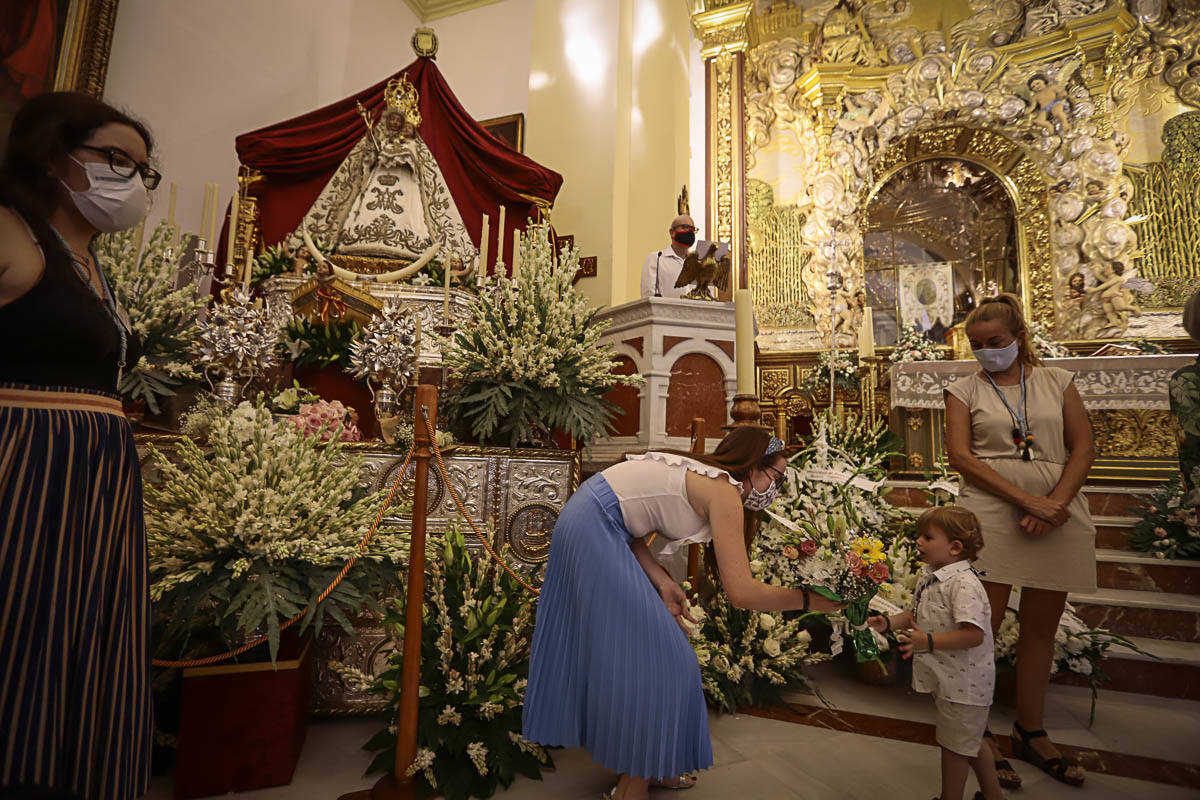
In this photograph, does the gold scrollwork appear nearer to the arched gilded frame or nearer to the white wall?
the arched gilded frame

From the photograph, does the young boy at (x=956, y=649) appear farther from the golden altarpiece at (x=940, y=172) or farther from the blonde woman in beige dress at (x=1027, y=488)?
the golden altarpiece at (x=940, y=172)

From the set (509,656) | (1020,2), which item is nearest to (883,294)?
(1020,2)

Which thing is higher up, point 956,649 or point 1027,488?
point 1027,488

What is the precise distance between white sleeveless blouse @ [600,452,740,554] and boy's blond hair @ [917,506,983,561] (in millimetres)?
785

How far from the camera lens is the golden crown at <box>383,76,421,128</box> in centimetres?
579

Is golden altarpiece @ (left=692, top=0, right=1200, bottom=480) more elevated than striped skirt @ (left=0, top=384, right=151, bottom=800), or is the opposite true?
golden altarpiece @ (left=692, top=0, right=1200, bottom=480)

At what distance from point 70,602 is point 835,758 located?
269 cm

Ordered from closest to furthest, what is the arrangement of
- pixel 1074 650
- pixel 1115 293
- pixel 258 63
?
pixel 1074 650 < pixel 258 63 < pixel 1115 293

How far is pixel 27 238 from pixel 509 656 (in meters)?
2.11

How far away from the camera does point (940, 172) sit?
937cm

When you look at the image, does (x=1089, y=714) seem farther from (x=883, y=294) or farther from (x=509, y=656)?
(x=883, y=294)

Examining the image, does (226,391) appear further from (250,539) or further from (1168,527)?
(1168,527)

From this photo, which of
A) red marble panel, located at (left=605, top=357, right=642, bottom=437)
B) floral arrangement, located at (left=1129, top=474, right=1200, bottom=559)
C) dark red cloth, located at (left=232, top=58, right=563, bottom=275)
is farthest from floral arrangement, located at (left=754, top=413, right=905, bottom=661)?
dark red cloth, located at (left=232, top=58, right=563, bottom=275)

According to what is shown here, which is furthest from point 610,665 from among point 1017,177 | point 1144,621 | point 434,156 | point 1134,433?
point 1017,177
